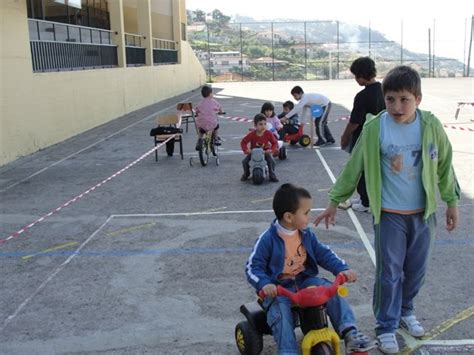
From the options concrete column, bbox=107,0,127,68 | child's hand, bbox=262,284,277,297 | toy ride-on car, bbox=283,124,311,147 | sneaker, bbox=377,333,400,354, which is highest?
concrete column, bbox=107,0,127,68

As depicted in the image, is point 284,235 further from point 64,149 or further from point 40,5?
point 40,5

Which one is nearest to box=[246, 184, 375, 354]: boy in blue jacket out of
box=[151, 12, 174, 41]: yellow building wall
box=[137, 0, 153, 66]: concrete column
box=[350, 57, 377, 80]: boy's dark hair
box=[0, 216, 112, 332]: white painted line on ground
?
box=[0, 216, 112, 332]: white painted line on ground

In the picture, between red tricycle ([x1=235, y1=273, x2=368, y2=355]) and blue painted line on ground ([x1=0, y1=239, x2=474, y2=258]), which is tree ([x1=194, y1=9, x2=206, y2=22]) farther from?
red tricycle ([x1=235, y1=273, x2=368, y2=355])

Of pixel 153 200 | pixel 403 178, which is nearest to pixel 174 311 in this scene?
pixel 403 178

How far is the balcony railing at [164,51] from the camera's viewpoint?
96.7 feet

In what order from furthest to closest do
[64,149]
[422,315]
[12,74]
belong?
[64,149], [12,74], [422,315]

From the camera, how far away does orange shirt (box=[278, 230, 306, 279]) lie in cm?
357

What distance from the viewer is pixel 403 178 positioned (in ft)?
11.7

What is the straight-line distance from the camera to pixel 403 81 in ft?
11.3

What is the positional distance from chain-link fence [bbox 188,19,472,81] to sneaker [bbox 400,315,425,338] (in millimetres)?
44182

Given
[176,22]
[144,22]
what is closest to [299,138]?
[144,22]

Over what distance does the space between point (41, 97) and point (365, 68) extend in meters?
9.34

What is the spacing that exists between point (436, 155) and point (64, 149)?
1128 centimetres

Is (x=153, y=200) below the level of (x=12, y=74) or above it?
Answer: below
